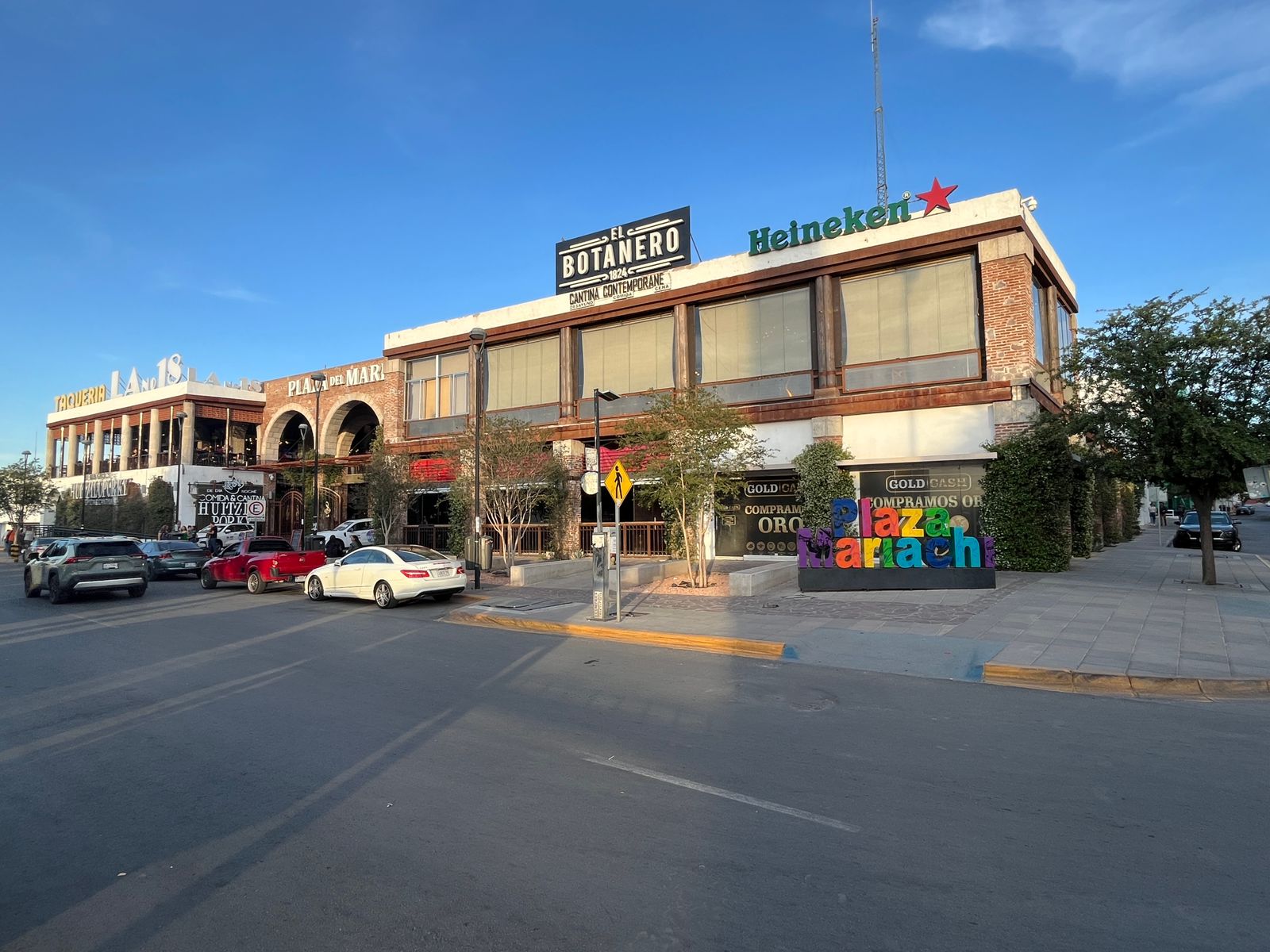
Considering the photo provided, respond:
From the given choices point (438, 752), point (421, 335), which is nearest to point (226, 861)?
point (438, 752)

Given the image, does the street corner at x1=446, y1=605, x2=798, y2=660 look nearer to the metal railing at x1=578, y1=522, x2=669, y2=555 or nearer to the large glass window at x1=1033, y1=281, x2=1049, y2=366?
the metal railing at x1=578, y1=522, x2=669, y2=555

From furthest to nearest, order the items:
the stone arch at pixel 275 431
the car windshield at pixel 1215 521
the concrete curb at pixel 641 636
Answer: the stone arch at pixel 275 431
the car windshield at pixel 1215 521
the concrete curb at pixel 641 636

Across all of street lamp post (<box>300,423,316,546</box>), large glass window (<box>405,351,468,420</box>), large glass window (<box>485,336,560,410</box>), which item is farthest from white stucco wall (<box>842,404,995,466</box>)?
street lamp post (<box>300,423,316,546</box>)

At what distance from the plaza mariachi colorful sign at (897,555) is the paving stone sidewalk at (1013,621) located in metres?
0.42

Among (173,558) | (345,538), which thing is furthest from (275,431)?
(173,558)

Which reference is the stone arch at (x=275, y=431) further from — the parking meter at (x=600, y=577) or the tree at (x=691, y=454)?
the parking meter at (x=600, y=577)

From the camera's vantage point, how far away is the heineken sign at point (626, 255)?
27.3 metres

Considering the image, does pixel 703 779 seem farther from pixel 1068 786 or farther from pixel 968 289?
pixel 968 289

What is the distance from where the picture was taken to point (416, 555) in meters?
17.2

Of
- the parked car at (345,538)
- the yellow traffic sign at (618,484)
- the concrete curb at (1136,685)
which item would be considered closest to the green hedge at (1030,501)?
the yellow traffic sign at (618,484)

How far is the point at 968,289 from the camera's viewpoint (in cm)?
2166

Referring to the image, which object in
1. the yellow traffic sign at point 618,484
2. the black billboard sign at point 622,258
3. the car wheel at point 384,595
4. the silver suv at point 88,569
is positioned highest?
the black billboard sign at point 622,258

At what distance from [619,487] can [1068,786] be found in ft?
33.0

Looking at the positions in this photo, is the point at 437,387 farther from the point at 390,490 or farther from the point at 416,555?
the point at 416,555
